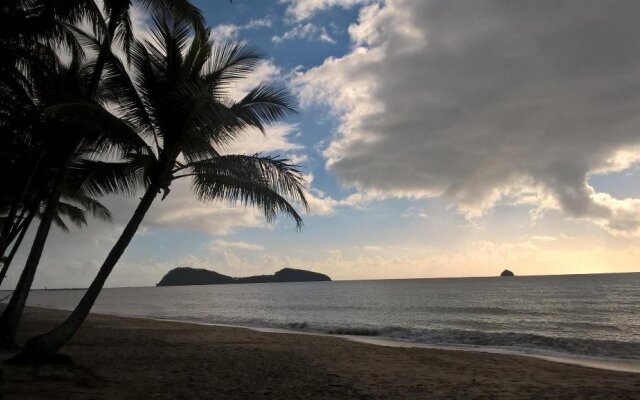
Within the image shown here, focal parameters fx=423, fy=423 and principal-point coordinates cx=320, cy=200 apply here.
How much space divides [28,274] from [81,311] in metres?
2.16

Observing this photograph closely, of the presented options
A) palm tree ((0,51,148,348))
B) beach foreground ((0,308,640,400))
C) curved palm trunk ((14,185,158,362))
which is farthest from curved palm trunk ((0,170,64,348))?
curved palm trunk ((14,185,158,362))

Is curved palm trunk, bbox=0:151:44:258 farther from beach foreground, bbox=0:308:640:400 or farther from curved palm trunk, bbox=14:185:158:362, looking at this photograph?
curved palm trunk, bbox=14:185:158:362

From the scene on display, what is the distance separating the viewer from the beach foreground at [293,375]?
6590 mm

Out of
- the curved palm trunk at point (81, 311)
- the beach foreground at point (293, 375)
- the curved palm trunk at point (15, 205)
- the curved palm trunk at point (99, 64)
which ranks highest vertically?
the curved palm trunk at point (99, 64)

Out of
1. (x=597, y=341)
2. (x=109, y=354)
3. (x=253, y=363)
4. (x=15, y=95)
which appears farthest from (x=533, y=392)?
(x=597, y=341)

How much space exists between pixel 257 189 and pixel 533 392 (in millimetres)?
6049

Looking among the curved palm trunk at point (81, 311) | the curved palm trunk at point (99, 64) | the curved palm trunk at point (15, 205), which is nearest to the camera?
the curved palm trunk at point (81, 311)

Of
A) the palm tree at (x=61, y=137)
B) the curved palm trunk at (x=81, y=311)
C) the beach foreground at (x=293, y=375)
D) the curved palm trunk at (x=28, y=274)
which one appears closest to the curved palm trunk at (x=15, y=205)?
the palm tree at (x=61, y=137)

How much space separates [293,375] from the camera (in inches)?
330

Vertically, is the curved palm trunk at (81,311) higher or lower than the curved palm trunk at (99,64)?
lower

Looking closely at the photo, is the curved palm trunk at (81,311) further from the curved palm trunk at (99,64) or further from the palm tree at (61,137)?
the curved palm trunk at (99,64)

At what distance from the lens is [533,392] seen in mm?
7383

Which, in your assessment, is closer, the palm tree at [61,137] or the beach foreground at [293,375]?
the beach foreground at [293,375]

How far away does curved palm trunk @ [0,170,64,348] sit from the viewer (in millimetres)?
8594
